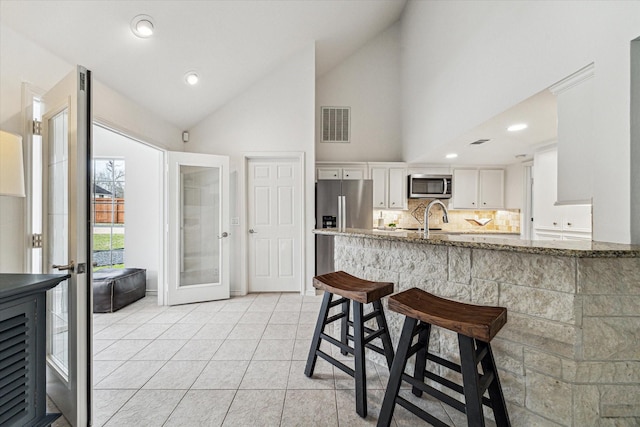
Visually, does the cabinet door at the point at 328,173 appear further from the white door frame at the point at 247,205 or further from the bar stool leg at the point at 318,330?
the bar stool leg at the point at 318,330

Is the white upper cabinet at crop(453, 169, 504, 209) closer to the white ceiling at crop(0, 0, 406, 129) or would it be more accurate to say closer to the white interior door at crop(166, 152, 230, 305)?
the white ceiling at crop(0, 0, 406, 129)

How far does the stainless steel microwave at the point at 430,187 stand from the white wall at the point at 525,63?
34.0 inches

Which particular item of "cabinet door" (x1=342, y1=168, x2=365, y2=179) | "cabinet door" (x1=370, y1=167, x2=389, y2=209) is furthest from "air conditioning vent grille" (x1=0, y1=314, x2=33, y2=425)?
"cabinet door" (x1=370, y1=167, x2=389, y2=209)

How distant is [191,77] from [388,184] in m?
3.24

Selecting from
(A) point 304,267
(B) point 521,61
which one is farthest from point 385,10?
(A) point 304,267

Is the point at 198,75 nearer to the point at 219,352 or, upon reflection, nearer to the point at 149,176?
the point at 149,176

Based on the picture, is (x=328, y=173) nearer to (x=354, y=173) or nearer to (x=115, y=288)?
(x=354, y=173)

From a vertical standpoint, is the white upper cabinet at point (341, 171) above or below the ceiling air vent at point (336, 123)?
below

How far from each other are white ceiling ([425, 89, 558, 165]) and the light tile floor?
2.26m

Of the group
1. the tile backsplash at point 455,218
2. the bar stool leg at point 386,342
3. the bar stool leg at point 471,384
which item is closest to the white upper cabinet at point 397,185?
the tile backsplash at point 455,218

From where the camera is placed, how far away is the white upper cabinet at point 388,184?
185 inches

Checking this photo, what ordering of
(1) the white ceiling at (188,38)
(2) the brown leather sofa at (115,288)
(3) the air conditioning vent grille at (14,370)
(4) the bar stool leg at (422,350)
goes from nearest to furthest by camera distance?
(3) the air conditioning vent grille at (14,370) < (4) the bar stool leg at (422,350) < (1) the white ceiling at (188,38) < (2) the brown leather sofa at (115,288)

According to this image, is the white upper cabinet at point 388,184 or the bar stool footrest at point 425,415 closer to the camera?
the bar stool footrest at point 425,415

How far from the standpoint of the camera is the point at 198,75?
3.21 m
